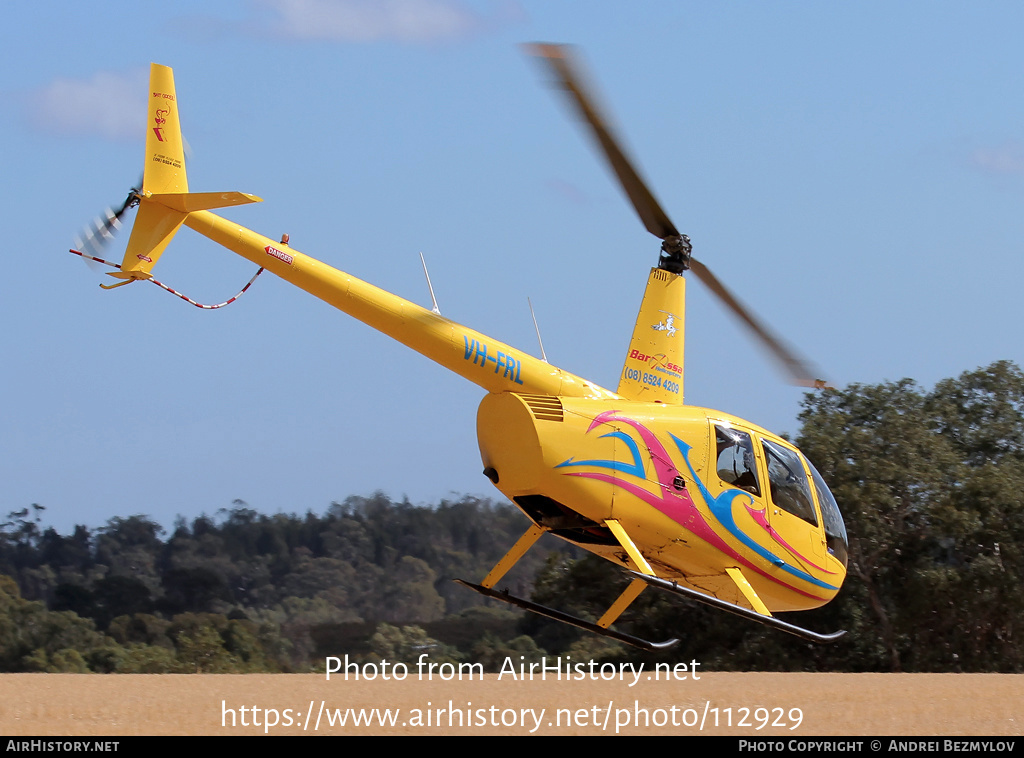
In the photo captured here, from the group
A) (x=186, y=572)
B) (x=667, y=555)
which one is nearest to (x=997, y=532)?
(x=667, y=555)

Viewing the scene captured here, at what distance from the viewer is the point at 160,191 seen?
14.8m

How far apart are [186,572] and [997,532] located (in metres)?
29.5

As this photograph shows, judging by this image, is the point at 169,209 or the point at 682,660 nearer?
the point at 169,209

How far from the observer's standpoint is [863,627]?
3344cm

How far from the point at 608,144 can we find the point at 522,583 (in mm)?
36497

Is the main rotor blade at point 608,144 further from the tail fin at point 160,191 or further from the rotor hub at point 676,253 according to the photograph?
the tail fin at point 160,191

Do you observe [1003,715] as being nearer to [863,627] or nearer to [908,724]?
[908,724]

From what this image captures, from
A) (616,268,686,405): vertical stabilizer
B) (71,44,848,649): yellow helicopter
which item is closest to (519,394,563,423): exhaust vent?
(71,44,848,649): yellow helicopter

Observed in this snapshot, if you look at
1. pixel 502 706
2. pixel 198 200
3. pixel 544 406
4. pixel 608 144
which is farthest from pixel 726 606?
pixel 198 200

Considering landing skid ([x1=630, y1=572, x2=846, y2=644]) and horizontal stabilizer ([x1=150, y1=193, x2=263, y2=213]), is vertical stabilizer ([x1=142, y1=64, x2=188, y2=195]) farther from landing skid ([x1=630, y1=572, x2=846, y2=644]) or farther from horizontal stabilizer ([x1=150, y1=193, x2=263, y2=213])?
landing skid ([x1=630, y1=572, x2=846, y2=644])

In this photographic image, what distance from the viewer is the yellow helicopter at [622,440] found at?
47.5 ft

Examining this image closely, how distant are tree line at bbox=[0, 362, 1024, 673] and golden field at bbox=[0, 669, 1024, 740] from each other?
12.7 meters

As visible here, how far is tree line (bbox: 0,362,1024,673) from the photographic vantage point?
32.2 m

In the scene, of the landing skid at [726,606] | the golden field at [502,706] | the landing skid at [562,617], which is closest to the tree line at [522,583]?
the golden field at [502,706]
